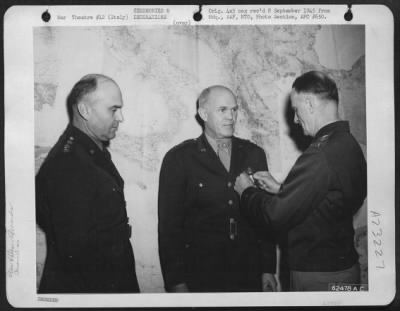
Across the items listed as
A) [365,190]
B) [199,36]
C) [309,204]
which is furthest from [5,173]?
[365,190]

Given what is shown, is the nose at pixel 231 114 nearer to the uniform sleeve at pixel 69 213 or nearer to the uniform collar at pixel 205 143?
the uniform collar at pixel 205 143

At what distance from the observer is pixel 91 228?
1.12 m

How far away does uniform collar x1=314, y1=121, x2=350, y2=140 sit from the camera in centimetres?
113

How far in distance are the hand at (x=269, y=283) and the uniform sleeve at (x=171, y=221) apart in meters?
0.18

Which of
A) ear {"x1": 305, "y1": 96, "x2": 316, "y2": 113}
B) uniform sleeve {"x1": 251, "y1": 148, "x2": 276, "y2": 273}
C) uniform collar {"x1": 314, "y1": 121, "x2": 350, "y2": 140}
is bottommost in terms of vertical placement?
uniform sleeve {"x1": 251, "y1": 148, "x2": 276, "y2": 273}

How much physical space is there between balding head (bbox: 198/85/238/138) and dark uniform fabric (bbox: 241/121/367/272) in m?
0.16

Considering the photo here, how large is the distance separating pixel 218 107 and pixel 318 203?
0.31 m

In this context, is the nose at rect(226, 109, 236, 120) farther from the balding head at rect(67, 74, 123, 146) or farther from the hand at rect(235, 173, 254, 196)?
the balding head at rect(67, 74, 123, 146)

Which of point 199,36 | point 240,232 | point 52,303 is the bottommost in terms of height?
point 52,303

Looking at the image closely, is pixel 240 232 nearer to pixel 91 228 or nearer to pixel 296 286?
pixel 296 286

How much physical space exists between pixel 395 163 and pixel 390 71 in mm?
210

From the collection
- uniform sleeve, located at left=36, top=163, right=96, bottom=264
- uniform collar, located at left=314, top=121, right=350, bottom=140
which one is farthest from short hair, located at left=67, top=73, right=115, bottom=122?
uniform collar, located at left=314, top=121, right=350, bottom=140

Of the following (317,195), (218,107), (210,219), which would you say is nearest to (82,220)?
(210,219)

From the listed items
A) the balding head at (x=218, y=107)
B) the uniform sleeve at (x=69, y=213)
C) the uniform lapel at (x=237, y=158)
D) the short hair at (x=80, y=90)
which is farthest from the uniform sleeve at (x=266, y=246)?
the short hair at (x=80, y=90)
